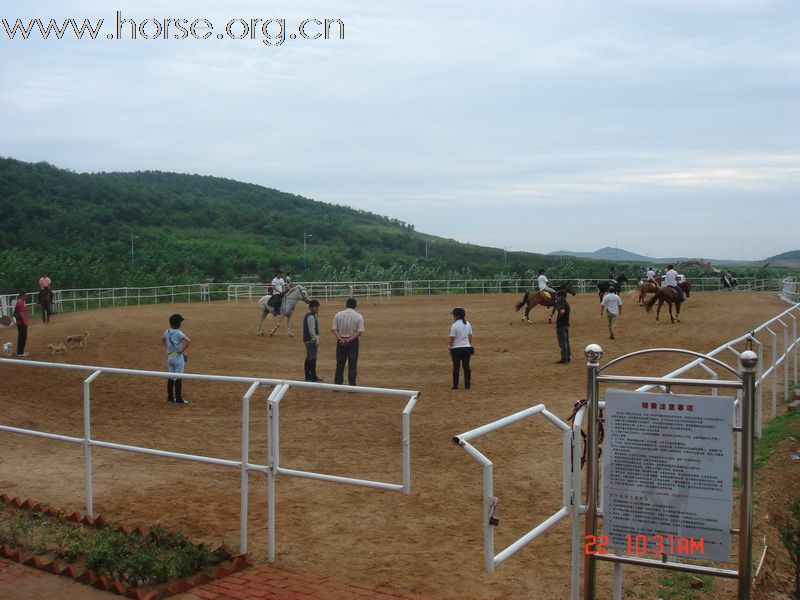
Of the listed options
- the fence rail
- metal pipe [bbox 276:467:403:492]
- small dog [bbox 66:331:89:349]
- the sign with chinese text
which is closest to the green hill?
the fence rail

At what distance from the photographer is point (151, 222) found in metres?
89.2

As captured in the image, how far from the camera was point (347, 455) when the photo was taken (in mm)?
9898

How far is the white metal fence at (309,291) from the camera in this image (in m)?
38.0

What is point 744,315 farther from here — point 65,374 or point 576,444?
point 576,444

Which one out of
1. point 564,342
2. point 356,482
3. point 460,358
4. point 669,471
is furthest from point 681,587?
point 564,342

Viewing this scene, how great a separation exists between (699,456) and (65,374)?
1644 centimetres

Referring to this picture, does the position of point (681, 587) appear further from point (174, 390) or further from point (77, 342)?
point (77, 342)

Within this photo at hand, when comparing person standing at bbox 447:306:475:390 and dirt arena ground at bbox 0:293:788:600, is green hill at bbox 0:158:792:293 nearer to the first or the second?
dirt arena ground at bbox 0:293:788:600

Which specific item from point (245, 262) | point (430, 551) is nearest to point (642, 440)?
point (430, 551)

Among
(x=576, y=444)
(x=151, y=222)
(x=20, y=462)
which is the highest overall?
(x=151, y=222)

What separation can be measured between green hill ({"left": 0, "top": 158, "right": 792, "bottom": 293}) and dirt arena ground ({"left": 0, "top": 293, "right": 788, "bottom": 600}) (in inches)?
1058

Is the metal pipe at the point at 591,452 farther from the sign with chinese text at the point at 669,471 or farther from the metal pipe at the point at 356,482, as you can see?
the metal pipe at the point at 356,482

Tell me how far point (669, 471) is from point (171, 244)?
257 ft

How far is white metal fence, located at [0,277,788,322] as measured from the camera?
1497 inches
